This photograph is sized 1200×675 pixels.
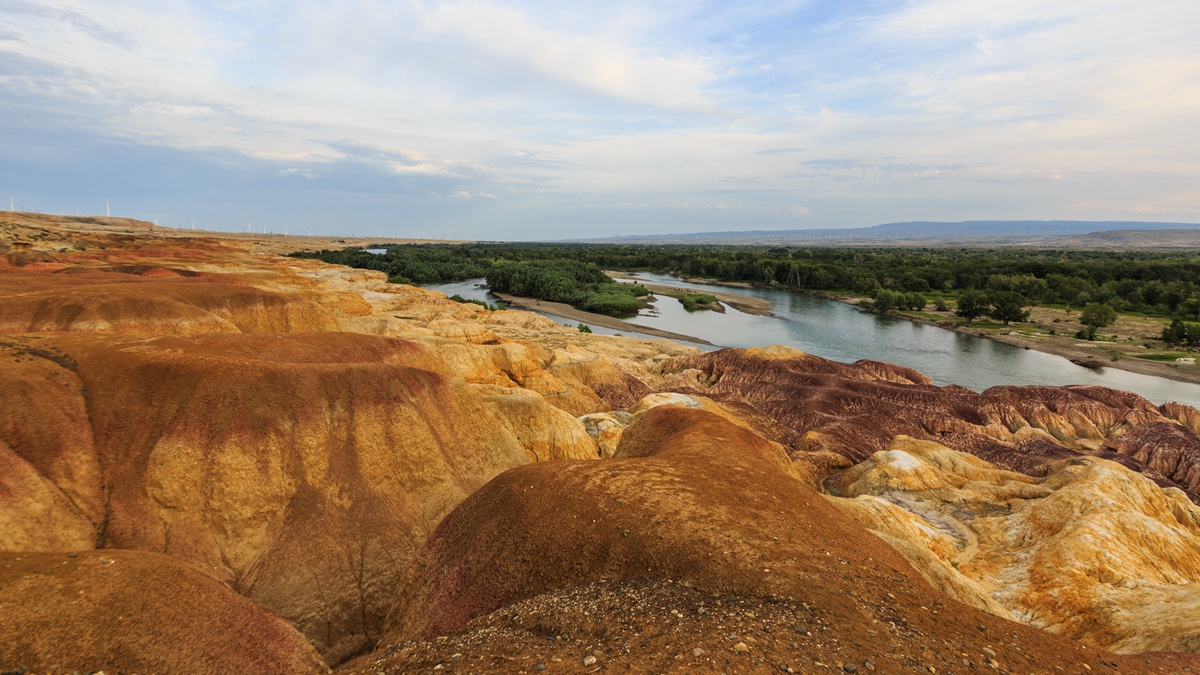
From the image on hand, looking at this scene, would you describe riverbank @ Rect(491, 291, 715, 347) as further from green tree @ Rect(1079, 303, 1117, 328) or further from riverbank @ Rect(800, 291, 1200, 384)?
green tree @ Rect(1079, 303, 1117, 328)

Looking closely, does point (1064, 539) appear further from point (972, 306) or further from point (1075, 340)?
point (972, 306)

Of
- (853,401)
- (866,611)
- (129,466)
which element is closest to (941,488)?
(853,401)

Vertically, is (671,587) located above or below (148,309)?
below

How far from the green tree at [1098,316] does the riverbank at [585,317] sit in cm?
5819

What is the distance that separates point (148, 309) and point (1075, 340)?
105m

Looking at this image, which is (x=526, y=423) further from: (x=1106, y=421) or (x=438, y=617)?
(x=1106, y=421)

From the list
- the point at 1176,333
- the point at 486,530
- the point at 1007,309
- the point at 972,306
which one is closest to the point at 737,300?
the point at 972,306

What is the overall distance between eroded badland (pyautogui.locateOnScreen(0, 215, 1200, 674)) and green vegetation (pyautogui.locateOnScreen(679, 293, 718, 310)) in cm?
7513

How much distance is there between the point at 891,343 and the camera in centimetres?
7750

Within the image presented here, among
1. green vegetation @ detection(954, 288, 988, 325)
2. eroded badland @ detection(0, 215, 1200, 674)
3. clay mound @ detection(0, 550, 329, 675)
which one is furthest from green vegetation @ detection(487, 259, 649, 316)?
clay mound @ detection(0, 550, 329, 675)

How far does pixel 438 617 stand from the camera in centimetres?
1186

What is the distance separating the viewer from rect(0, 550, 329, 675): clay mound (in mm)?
8148

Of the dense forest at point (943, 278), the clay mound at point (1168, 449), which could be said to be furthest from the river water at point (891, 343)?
the clay mound at point (1168, 449)

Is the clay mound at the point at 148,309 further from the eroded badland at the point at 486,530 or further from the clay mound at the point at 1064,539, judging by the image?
the clay mound at the point at 1064,539
